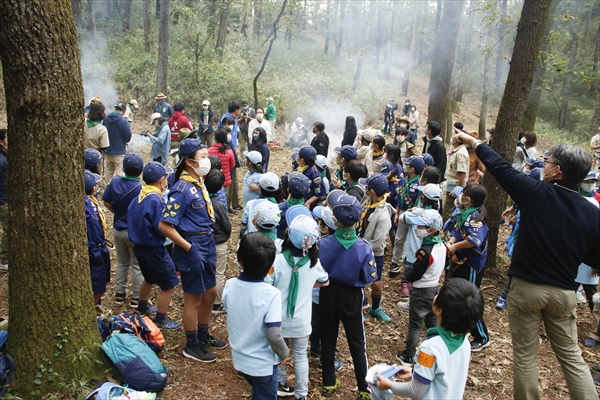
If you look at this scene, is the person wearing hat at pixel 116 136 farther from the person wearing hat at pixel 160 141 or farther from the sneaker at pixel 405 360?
the sneaker at pixel 405 360

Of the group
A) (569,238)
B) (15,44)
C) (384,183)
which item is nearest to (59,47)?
(15,44)

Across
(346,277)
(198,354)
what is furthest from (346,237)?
(198,354)

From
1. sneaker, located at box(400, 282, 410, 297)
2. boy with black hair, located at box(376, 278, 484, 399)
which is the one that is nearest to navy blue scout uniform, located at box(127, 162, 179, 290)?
boy with black hair, located at box(376, 278, 484, 399)

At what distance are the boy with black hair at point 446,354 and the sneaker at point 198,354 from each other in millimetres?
2424

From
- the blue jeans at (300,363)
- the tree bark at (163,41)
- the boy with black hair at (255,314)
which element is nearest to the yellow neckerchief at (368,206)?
the blue jeans at (300,363)

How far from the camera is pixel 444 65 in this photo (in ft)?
47.6

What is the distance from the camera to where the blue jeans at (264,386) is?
352cm

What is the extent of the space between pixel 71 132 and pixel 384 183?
3692 mm

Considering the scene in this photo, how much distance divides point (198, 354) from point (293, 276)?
1627 millimetres

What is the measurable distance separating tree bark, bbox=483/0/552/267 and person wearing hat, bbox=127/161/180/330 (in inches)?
205

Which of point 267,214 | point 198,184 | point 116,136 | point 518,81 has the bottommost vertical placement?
point 116,136

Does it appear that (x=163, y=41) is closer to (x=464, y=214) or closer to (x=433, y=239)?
(x=464, y=214)

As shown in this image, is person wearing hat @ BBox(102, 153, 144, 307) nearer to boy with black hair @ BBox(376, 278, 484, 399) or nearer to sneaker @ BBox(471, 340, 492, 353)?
boy with black hair @ BBox(376, 278, 484, 399)

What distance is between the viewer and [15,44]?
3295mm
